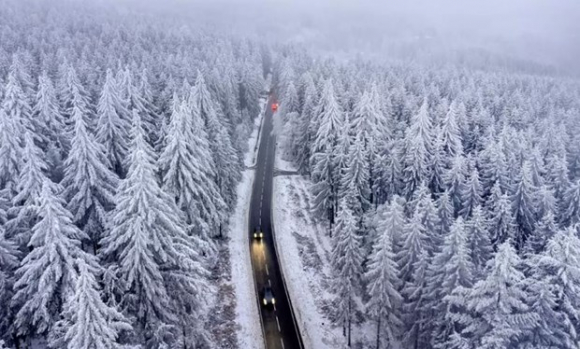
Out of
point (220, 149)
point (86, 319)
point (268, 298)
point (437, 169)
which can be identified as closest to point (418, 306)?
point (268, 298)

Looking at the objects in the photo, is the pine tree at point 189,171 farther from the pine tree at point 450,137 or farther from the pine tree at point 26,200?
the pine tree at point 450,137

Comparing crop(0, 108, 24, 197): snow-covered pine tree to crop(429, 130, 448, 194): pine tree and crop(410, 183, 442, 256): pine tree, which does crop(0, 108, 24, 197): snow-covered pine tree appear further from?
crop(429, 130, 448, 194): pine tree

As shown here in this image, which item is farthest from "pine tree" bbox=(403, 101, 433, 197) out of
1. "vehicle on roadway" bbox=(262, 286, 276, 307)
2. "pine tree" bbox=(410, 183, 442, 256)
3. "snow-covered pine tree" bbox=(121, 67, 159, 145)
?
"snow-covered pine tree" bbox=(121, 67, 159, 145)

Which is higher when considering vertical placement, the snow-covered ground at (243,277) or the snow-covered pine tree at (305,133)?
the snow-covered pine tree at (305,133)

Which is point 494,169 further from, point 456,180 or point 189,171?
point 189,171

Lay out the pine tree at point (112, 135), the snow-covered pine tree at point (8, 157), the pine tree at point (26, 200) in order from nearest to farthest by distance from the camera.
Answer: the pine tree at point (26, 200)
the snow-covered pine tree at point (8, 157)
the pine tree at point (112, 135)

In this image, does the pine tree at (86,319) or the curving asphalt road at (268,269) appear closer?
the pine tree at (86,319)

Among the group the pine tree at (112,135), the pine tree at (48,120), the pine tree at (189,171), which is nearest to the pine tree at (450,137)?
the pine tree at (189,171)
